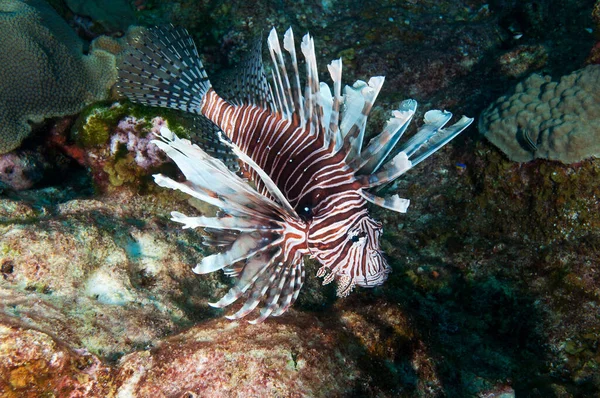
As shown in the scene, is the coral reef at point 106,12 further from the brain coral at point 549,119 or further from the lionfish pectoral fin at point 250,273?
the brain coral at point 549,119

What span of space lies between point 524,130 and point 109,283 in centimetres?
480

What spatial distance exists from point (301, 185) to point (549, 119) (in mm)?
3262

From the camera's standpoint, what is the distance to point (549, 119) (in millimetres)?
4422

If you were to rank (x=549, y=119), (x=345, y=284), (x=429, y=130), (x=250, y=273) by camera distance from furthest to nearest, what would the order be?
(x=549, y=119) → (x=345, y=284) → (x=429, y=130) → (x=250, y=273)

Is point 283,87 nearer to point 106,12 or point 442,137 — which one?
point 442,137

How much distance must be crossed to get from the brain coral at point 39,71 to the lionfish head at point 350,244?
14.0ft

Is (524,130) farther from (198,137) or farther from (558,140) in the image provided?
(198,137)

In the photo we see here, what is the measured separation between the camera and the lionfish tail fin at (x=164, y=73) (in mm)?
4762

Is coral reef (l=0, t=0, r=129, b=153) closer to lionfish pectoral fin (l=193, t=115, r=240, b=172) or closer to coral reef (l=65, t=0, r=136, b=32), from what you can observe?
coral reef (l=65, t=0, r=136, b=32)

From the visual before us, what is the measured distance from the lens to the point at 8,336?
221 centimetres

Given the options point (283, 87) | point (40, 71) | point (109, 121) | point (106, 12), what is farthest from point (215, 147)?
point (106, 12)

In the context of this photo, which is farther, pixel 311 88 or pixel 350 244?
pixel 311 88

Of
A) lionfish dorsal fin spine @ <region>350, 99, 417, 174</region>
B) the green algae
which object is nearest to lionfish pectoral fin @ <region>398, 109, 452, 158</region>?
lionfish dorsal fin spine @ <region>350, 99, 417, 174</region>

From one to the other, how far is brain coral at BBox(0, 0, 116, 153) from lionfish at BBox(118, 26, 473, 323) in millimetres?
2994
